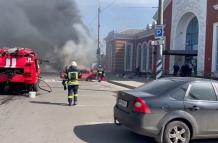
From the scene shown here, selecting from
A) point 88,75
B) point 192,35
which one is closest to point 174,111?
point 192,35

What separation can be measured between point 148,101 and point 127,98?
625 millimetres

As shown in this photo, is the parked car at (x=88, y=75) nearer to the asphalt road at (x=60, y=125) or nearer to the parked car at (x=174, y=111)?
the asphalt road at (x=60, y=125)

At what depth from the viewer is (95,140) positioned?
9742 millimetres

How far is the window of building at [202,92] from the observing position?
31.3ft

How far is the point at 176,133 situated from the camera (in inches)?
364

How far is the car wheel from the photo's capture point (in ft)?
30.1

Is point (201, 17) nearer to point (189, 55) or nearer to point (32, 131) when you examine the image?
point (189, 55)

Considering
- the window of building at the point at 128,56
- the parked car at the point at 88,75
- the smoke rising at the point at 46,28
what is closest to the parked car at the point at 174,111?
the parked car at the point at 88,75

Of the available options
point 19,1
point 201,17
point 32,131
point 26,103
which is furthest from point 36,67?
point 19,1

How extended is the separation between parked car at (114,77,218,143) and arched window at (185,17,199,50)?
2787cm

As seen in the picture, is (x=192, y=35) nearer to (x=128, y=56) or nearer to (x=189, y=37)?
(x=189, y=37)

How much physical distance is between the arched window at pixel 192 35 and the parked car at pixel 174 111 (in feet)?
91.4

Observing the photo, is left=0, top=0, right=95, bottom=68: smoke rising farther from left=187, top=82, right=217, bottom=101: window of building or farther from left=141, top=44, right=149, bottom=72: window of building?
left=187, top=82, right=217, bottom=101: window of building

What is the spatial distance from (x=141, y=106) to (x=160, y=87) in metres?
0.90
